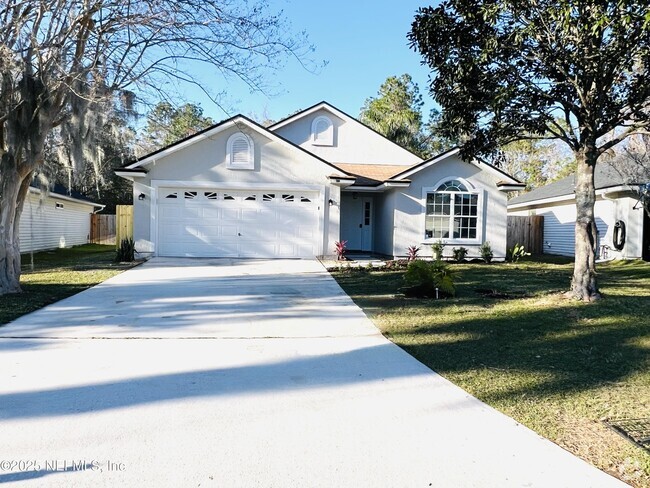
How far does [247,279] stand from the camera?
11.9m

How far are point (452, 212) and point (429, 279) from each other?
8.10 m

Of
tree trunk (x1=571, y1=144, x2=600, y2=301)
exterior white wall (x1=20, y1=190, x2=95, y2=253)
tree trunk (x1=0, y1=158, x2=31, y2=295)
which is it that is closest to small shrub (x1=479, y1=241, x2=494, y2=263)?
tree trunk (x1=571, y1=144, x2=600, y2=301)

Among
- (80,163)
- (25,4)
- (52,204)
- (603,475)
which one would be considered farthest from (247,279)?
(52,204)

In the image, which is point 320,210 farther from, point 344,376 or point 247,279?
point 344,376

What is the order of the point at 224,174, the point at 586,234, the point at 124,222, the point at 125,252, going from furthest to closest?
the point at 124,222, the point at 224,174, the point at 125,252, the point at 586,234

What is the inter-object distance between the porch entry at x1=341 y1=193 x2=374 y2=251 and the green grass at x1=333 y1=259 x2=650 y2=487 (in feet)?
27.3

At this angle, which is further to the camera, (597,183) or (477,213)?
(597,183)

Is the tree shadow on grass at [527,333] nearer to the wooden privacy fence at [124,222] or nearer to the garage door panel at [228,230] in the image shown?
the garage door panel at [228,230]

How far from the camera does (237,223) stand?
16.3 meters

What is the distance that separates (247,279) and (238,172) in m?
5.47

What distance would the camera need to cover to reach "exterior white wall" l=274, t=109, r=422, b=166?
826 inches

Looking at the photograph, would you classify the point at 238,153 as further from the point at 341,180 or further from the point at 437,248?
the point at 437,248

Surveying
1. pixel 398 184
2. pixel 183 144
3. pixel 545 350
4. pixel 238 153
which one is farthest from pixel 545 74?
pixel 183 144

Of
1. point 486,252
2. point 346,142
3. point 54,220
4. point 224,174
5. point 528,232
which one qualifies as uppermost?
point 346,142
